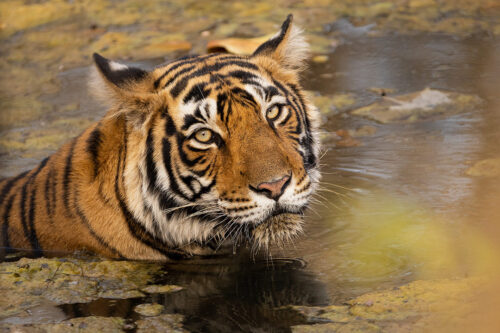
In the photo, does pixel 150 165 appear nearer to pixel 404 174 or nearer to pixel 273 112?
pixel 273 112

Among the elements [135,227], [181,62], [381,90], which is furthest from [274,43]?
[381,90]

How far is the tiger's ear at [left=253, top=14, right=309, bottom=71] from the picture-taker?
3191mm

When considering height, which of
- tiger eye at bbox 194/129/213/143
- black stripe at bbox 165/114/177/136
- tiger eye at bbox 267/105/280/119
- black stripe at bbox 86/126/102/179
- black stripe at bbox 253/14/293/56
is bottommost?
black stripe at bbox 86/126/102/179

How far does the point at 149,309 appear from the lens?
2.73m

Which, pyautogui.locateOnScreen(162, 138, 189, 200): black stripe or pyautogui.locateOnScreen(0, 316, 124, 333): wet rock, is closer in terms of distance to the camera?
pyautogui.locateOnScreen(0, 316, 124, 333): wet rock

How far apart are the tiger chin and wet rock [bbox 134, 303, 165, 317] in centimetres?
37

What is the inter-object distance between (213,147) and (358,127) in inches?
77.5

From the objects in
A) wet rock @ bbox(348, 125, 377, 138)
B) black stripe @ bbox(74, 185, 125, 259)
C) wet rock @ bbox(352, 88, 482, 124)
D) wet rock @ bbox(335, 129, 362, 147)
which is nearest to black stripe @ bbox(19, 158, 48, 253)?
black stripe @ bbox(74, 185, 125, 259)

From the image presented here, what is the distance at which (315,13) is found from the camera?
6.97 meters

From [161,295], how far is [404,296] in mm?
957

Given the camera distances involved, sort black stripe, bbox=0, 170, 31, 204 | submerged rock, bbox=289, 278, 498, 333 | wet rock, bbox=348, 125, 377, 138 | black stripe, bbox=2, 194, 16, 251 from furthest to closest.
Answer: wet rock, bbox=348, 125, 377, 138, black stripe, bbox=0, 170, 31, 204, black stripe, bbox=2, 194, 16, 251, submerged rock, bbox=289, 278, 498, 333

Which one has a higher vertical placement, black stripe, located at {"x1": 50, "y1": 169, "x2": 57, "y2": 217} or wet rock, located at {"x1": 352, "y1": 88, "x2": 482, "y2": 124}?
wet rock, located at {"x1": 352, "y1": 88, "x2": 482, "y2": 124}

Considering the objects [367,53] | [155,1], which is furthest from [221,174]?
[155,1]

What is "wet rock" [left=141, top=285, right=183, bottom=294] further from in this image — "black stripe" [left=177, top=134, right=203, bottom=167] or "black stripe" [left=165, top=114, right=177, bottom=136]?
"black stripe" [left=165, top=114, right=177, bottom=136]
